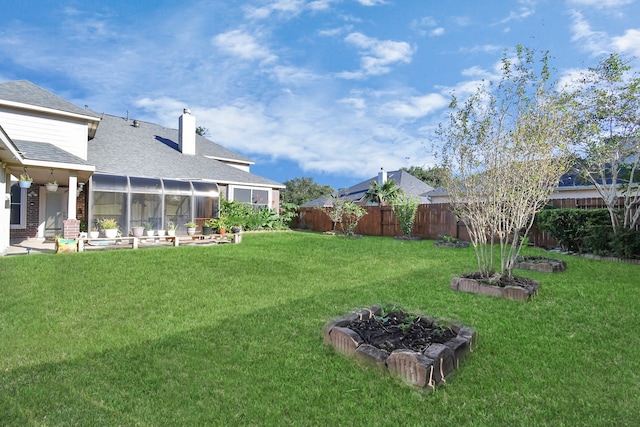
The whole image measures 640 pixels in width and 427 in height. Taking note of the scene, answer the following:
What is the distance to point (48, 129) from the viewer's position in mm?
11859

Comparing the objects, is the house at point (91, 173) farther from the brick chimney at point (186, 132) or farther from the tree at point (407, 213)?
the tree at point (407, 213)

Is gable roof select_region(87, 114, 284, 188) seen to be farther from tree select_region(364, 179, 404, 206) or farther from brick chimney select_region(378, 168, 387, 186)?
brick chimney select_region(378, 168, 387, 186)

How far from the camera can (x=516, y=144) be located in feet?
17.4

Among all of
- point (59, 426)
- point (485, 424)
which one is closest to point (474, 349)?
point (485, 424)

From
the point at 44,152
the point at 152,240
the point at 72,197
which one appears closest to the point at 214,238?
the point at 152,240

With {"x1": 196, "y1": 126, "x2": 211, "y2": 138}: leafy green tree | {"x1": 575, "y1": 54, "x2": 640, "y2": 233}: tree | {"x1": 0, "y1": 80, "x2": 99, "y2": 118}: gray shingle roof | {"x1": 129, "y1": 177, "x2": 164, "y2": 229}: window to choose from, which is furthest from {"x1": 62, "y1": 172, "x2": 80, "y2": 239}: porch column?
{"x1": 196, "y1": 126, "x2": 211, "y2": 138}: leafy green tree

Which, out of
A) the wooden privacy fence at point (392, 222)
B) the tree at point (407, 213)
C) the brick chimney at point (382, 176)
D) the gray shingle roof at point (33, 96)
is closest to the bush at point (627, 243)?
the wooden privacy fence at point (392, 222)

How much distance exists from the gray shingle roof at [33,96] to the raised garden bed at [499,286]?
45.1 ft

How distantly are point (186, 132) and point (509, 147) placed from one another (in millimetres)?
16129

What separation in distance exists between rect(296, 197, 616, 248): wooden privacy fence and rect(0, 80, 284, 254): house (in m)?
4.31

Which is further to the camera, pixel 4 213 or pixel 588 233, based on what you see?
pixel 4 213

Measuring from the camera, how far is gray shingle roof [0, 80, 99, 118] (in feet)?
37.3

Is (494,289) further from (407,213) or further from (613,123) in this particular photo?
(407,213)

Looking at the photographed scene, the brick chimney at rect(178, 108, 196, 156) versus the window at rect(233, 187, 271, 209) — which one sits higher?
the brick chimney at rect(178, 108, 196, 156)
